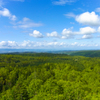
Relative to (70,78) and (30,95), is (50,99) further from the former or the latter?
(70,78)

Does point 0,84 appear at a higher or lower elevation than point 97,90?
lower

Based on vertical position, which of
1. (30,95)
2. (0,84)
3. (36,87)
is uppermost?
(36,87)

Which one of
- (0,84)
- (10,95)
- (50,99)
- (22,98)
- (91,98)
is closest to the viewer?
(50,99)

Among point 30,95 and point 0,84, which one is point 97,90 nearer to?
point 30,95

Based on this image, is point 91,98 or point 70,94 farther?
point 70,94

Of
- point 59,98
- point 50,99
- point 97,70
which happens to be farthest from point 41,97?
point 97,70

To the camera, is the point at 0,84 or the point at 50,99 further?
the point at 0,84

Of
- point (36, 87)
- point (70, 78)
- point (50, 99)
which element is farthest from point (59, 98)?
point (70, 78)

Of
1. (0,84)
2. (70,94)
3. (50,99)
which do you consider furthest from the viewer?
(0,84)

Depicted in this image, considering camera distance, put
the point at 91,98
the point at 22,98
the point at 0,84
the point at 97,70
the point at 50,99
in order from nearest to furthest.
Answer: the point at 50,99 < the point at 91,98 < the point at 22,98 < the point at 0,84 < the point at 97,70
